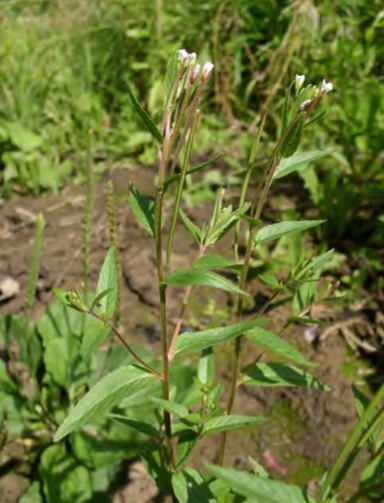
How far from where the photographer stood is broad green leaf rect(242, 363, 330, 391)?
1.27m

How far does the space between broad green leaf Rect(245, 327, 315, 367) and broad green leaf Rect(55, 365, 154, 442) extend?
0.66ft

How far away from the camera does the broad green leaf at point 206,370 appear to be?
4.17 ft

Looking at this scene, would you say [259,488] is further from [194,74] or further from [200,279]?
[194,74]

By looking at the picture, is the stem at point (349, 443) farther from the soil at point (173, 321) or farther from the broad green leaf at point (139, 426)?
the soil at point (173, 321)

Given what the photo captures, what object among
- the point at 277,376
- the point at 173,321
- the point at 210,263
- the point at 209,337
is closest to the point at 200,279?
the point at 210,263

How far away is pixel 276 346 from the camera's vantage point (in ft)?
3.75

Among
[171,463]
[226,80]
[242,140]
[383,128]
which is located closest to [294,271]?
[171,463]

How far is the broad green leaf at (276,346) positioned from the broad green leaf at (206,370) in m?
0.15

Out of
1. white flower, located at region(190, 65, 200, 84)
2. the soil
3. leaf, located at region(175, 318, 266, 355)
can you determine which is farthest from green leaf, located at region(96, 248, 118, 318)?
the soil

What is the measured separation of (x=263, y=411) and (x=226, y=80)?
1807mm

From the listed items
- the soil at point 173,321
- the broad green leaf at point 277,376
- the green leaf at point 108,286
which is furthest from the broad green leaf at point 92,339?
the soil at point 173,321

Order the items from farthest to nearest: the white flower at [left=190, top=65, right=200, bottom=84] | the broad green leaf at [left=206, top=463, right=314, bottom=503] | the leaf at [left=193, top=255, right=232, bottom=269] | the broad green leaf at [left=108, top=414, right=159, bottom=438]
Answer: the broad green leaf at [left=108, top=414, right=159, bottom=438] → the leaf at [left=193, top=255, right=232, bottom=269] → the white flower at [left=190, top=65, right=200, bottom=84] → the broad green leaf at [left=206, top=463, right=314, bottom=503]

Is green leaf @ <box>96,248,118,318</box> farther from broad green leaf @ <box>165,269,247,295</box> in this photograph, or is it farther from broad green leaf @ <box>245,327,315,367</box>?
broad green leaf @ <box>245,327,315,367</box>

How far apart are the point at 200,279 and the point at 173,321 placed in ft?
4.09
